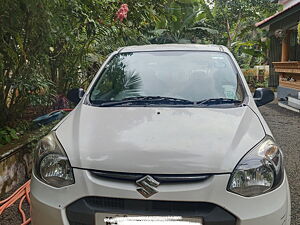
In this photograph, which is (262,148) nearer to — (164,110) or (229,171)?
(229,171)

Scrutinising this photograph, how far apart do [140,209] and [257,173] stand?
2.43ft

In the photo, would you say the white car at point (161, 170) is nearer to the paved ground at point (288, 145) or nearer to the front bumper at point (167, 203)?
the front bumper at point (167, 203)

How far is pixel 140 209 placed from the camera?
1.91 m

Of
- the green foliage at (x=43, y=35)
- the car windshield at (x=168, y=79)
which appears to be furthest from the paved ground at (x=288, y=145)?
the green foliage at (x=43, y=35)

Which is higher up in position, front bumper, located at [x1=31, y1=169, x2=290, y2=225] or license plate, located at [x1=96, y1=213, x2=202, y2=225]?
front bumper, located at [x1=31, y1=169, x2=290, y2=225]

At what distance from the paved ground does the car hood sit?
123 cm

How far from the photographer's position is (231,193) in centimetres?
188

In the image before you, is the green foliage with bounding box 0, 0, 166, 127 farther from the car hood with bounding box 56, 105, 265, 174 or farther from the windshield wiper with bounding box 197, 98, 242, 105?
the windshield wiper with bounding box 197, 98, 242, 105

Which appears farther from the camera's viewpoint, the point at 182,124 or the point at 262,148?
the point at 182,124

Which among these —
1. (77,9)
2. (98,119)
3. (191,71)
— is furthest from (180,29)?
(98,119)

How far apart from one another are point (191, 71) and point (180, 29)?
12.8m

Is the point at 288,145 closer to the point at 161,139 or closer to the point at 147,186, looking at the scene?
the point at 161,139

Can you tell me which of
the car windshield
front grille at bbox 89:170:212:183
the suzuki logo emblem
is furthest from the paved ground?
the suzuki logo emblem

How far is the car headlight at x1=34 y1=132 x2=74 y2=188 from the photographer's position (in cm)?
205
